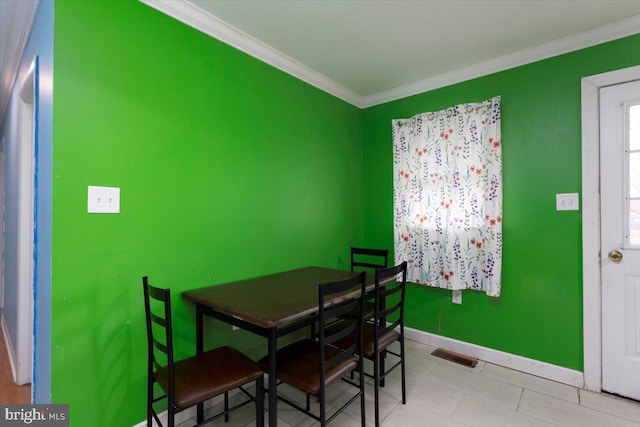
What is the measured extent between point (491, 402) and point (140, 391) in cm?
219

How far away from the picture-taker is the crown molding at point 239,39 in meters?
1.85

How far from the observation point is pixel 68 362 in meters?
1.47

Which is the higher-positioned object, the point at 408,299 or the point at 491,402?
the point at 408,299

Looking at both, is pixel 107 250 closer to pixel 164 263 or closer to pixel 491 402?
pixel 164 263

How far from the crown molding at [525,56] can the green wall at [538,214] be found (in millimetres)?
47

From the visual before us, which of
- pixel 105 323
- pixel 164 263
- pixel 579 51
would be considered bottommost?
pixel 105 323

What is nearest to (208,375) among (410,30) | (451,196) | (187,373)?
(187,373)

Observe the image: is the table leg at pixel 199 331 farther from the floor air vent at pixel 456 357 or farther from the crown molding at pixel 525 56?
the crown molding at pixel 525 56

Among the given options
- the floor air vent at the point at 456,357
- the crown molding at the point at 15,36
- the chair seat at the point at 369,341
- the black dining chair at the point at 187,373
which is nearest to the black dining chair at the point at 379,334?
the chair seat at the point at 369,341

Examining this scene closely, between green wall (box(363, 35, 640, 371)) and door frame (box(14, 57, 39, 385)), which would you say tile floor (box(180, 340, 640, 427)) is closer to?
green wall (box(363, 35, 640, 371))

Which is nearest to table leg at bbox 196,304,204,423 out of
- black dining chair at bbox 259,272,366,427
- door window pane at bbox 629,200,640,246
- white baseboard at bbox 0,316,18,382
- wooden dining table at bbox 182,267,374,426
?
wooden dining table at bbox 182,267,374,426

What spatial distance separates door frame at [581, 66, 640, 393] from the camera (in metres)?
2.18

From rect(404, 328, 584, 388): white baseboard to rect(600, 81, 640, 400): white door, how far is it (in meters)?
0.20

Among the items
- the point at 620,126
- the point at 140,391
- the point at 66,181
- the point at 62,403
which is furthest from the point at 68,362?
the point at 620,126
